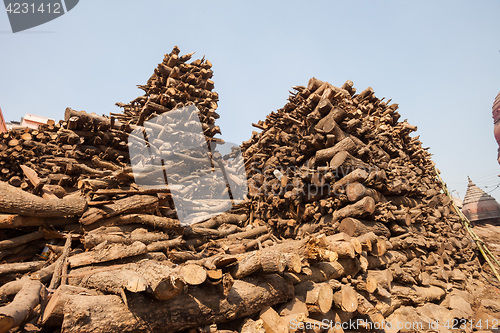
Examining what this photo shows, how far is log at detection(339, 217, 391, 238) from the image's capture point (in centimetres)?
534

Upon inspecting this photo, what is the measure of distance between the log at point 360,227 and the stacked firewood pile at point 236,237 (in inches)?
1.2

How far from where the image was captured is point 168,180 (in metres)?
8.19

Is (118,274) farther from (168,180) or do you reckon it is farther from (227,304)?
(168,180)

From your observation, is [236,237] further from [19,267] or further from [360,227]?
[19,267]

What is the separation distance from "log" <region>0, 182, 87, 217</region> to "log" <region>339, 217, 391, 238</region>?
5.91 metres

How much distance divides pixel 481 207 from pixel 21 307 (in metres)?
35.5

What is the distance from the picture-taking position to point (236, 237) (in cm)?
677

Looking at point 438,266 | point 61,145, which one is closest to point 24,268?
point 61,145

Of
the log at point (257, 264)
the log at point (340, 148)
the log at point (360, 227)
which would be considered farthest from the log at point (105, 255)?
the log at point (340, 148)

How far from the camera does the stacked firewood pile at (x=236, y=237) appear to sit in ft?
8.93

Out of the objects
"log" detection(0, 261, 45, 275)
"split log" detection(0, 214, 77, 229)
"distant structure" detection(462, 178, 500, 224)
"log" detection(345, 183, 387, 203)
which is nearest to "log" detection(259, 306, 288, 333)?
"log" detection(345, 183, 387, 203)

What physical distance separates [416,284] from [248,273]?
5496mm

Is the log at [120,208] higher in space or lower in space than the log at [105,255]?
higher

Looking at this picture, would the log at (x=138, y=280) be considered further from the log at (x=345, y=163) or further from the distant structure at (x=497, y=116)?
the distant structure at (x=497, y=116)
